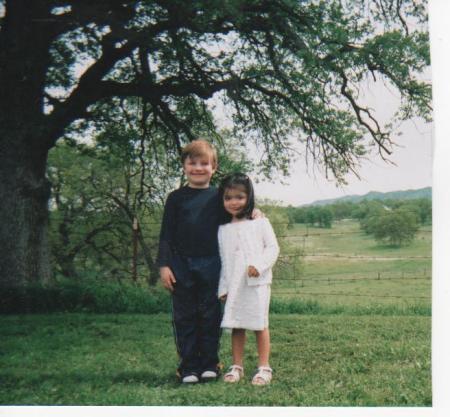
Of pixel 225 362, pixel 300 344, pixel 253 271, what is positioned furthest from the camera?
pixel 300 344

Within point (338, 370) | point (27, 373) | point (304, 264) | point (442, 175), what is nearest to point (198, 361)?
point (338, 370)

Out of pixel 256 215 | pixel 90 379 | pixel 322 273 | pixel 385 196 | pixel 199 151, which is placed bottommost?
pixel 90 379

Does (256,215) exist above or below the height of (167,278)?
above

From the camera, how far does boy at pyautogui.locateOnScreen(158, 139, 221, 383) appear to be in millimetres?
3189

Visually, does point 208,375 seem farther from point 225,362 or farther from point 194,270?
point 194,270

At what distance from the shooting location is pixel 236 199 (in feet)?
10.4

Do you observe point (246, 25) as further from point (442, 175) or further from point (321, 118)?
point (442, 175)

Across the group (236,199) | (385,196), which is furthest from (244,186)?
(385,196)

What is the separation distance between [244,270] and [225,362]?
81cm

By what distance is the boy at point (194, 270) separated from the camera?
10.5ft

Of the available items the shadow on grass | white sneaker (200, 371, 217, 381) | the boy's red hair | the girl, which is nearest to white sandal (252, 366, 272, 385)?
the girl

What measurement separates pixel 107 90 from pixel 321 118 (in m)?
2.15

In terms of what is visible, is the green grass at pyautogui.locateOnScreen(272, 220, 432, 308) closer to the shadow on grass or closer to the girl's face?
the girl's face

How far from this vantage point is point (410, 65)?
4.57 meters
